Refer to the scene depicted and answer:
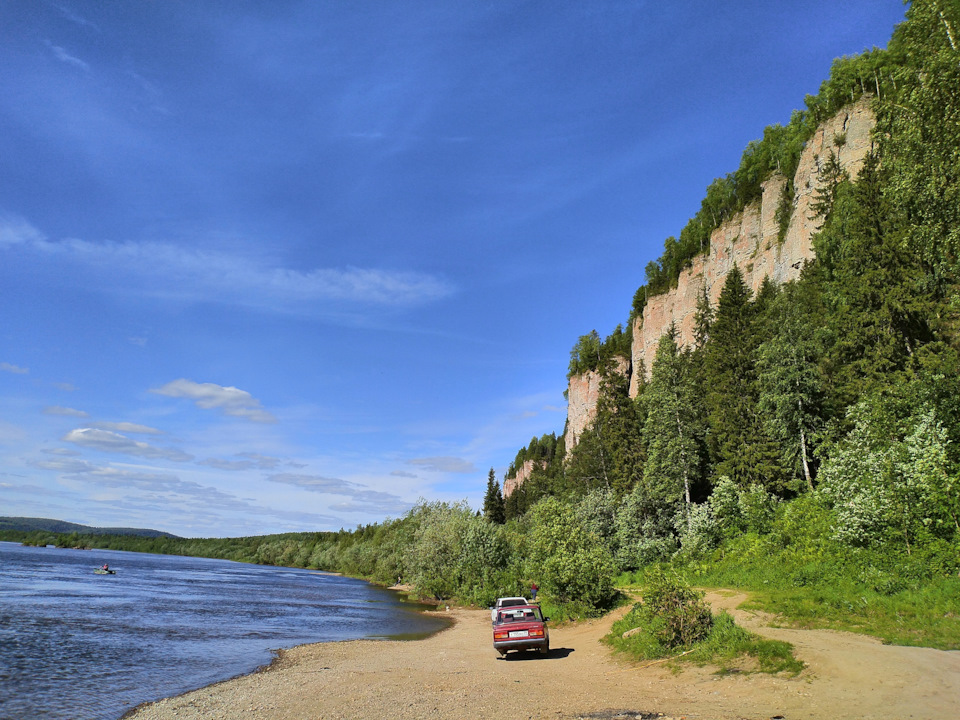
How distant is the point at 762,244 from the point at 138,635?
7258cm

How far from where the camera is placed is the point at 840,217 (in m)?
40.0

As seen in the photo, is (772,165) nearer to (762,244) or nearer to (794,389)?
(762,244)

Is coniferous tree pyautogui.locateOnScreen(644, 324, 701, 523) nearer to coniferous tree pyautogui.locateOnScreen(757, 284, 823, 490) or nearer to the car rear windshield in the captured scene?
coniferous tree pyautogui.locateOnScreen(757, 284, 823, 490)

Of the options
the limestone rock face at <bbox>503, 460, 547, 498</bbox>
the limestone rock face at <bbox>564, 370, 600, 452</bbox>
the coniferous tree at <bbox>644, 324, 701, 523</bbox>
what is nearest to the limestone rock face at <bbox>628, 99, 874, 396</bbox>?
the limestone rock face at <bbox>564, 370, 600, 452</bbox>

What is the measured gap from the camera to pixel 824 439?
34.8 m

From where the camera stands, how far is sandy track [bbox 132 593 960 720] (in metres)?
11.1

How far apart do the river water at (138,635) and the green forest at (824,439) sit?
1204cm

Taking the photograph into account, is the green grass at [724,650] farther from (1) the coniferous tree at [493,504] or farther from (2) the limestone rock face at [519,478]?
(2) the limestone rock face at [519,478]

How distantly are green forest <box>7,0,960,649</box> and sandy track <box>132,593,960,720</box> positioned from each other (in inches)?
133

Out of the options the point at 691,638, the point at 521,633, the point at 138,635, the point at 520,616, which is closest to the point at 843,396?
the point at 691,638

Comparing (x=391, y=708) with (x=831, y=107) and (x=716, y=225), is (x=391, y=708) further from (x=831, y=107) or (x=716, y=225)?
(x=716, y=225)

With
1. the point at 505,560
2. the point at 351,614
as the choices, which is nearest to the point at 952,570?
the point at 505,560

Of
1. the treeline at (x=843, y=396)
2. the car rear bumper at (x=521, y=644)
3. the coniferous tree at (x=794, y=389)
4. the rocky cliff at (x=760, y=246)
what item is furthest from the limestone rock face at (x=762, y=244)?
the car rear bumper at (x=521, y=644)

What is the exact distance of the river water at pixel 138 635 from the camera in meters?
17.8
